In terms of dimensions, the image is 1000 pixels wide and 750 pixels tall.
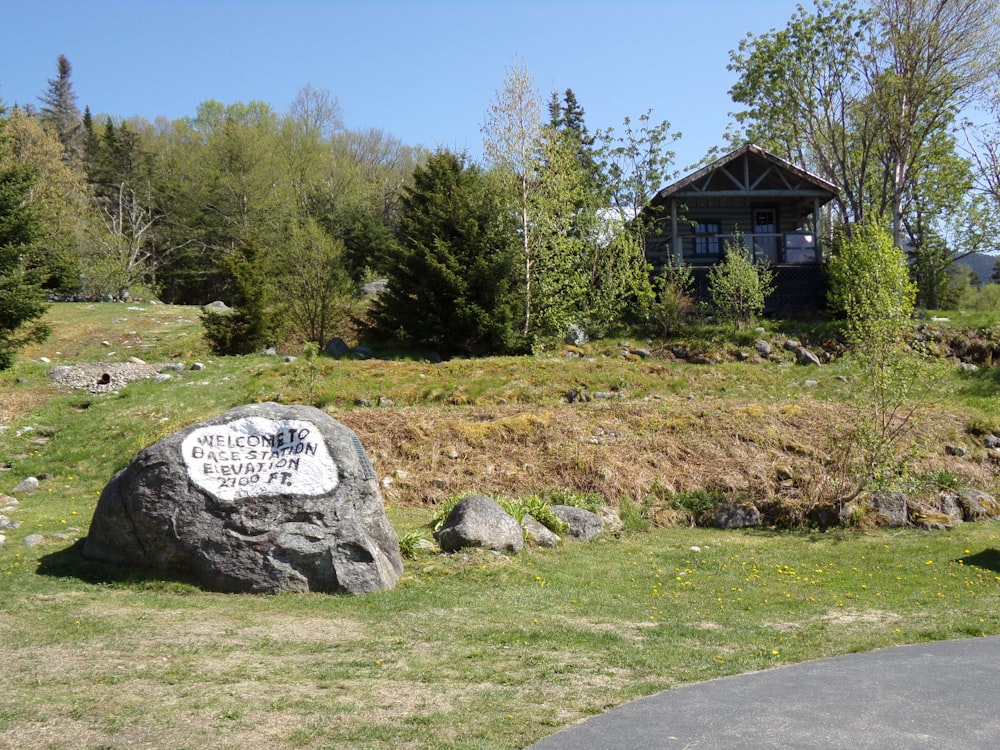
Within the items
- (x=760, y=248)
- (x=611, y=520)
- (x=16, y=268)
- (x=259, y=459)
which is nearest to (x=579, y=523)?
(x=611, y=520)

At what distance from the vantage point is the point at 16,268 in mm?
22188

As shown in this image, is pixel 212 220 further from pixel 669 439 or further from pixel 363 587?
pixel 363 587

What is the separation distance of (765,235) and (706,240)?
3.21 m

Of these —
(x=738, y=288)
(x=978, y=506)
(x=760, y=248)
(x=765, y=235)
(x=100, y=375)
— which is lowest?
(x=978, y=506)

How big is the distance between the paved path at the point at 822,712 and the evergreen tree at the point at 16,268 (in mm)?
20675

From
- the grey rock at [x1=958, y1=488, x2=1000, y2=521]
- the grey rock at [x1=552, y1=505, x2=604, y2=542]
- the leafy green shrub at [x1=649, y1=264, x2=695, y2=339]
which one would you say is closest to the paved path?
the grey rock at [x1=552, y1=505, x2=604, y2=542]

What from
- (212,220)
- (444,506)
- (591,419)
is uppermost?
(212,220)

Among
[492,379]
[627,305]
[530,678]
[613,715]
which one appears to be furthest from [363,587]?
[627,305]

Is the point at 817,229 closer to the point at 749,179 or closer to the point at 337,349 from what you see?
the point at 749,179

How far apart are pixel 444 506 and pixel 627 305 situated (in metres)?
16.8

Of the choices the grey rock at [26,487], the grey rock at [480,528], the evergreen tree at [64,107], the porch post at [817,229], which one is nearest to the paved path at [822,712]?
the grey rock at [480,528]

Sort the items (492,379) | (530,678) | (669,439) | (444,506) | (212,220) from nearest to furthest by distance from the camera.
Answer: (530,678), (444,506), (669,439), (492,379), (212,220)

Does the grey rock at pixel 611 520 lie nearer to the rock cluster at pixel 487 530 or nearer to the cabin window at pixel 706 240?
the rock cluster at pixel 487 530

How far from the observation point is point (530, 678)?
21.7 feet
